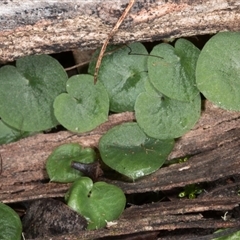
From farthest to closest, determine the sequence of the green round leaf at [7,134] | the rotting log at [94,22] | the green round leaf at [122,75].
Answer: the green round leaf at [7,134]
the green round leaf at [122,75]
the rotting log at [94,22]

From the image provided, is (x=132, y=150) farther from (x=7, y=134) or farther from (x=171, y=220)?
(x=7, y=134)

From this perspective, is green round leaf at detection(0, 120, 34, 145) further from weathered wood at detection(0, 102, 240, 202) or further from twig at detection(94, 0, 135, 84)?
twig at detection(94, 0, 135, 84)

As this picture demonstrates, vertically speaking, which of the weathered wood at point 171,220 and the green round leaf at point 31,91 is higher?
the green round leaf at point 31,91

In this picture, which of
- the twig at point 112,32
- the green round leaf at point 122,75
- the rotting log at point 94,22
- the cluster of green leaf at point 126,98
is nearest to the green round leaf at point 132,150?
the cluster of green leaf at point 126,98

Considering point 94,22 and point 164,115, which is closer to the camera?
point 94,22

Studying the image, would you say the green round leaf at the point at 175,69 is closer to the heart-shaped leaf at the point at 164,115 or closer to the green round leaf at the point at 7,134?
the heart-shaped leaf at the point at 164,115

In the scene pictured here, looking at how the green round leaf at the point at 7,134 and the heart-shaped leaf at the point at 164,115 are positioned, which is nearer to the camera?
the heart-shaped leaf at the point at 164,115

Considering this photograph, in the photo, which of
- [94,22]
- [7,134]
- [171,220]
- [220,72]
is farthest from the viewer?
[7,134]

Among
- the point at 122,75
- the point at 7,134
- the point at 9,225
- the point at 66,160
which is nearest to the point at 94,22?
the point at 122,75
